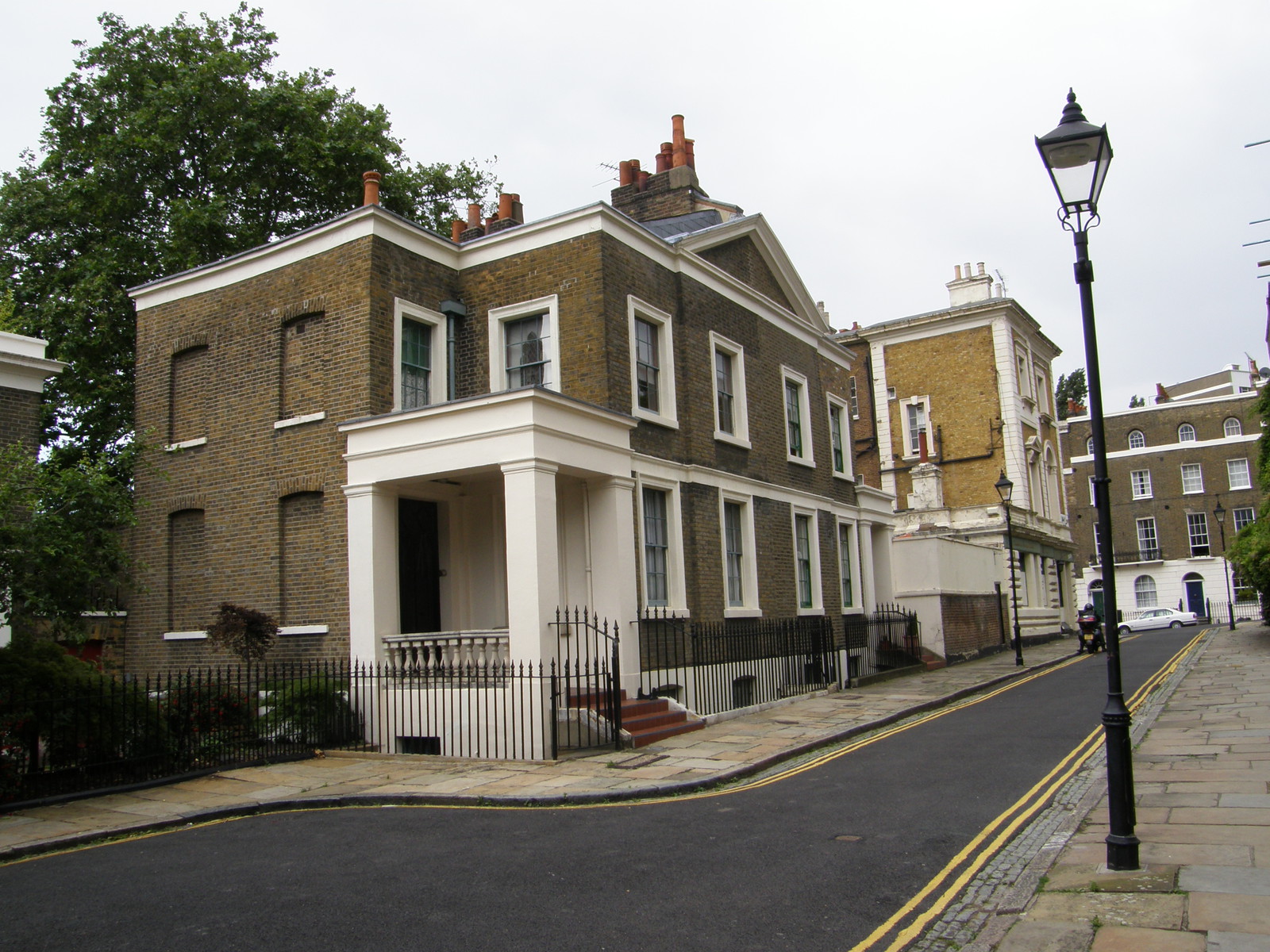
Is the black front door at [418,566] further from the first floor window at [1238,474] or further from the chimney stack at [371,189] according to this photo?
the first floor window at [1238,474]

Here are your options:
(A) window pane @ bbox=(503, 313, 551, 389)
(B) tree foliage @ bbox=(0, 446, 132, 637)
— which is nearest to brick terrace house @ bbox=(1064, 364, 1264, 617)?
(A) window pane @ bbox=(503, 313, 551, 389)

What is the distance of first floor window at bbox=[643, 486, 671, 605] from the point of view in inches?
641

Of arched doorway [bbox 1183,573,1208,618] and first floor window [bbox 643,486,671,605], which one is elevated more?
first floor window [bbox 643,486,671,605]

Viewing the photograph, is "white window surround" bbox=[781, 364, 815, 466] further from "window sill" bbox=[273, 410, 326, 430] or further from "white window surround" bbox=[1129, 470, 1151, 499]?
"white window surround" bbox=[1129, 470, 1151, 499]

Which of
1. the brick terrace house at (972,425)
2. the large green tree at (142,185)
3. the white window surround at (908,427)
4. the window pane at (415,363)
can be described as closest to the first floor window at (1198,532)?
the brick terrace house at (972,425)

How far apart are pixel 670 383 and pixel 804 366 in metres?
6.42

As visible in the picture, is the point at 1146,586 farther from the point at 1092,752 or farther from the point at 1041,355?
the point at 1092,752

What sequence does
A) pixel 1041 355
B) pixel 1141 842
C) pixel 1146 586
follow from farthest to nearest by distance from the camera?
1. pixel 1146 586
2. pixel 1041 355
3. pixel 1141 842

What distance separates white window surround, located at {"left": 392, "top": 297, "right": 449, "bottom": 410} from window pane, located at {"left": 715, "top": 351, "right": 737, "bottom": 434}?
4653 millimetres

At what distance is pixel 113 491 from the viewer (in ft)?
43.8

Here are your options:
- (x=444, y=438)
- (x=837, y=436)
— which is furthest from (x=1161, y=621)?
(x=444, y=438)

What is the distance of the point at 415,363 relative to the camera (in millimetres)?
16391

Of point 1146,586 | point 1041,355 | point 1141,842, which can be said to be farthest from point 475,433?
point 1146,586

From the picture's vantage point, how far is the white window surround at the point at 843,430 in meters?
24.2
